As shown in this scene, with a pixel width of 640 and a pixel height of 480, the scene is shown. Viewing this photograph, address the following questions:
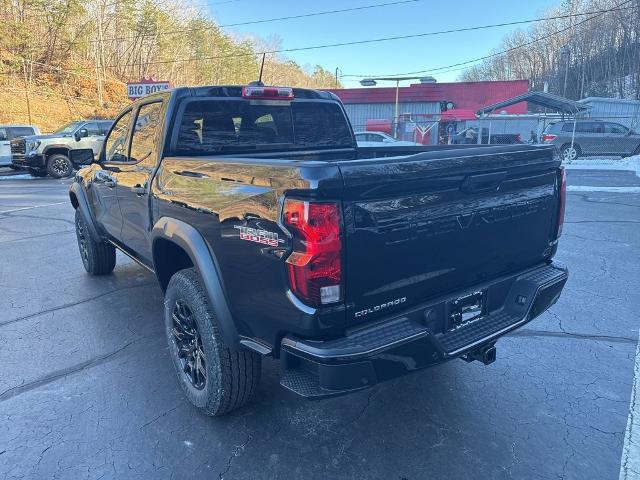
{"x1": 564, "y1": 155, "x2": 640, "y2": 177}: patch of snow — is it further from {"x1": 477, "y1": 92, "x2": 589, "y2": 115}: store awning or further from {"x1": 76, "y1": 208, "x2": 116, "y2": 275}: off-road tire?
{"x1": 76, "y1": 208, "x2": 116, "y2": 275}: off-road tire

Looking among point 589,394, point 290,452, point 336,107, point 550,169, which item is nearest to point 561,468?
point 589,394

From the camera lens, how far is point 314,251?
1.87 meters

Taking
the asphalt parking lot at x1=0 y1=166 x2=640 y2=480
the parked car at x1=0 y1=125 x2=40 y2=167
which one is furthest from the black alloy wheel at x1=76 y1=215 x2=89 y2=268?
the parked car at x1=0 y1=125 x2=40 y2=167

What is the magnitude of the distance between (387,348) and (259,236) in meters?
0.76

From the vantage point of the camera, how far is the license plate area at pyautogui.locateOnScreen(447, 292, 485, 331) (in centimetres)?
234

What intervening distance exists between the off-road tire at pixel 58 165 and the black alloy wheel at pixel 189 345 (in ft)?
52.3

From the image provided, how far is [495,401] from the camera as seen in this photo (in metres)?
2.90

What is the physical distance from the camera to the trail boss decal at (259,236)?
1986 mm

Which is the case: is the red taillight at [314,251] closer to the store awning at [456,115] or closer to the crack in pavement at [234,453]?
the crack in pavement at [234,453]

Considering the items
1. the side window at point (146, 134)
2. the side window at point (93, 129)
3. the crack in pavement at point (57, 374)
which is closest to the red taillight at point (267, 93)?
the side window at point (146, 134)

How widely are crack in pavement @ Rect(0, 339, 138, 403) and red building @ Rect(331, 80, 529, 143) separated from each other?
2845 centimetres

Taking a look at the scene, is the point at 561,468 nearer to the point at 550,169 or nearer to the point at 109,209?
the point at 550,169

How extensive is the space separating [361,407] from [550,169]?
1.90 metres

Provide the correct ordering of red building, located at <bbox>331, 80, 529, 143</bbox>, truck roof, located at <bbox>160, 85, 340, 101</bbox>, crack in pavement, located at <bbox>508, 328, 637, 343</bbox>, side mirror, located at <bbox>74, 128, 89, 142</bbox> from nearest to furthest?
truck roof, located at <bbox>160, 85, 340, 101</bbox> < crack in pavement, located at <bbox>508, 328, 637, 343</bbox> < side mirror, located at <bbox>74, 128, 89, 142</bbox> < red building, located at <bbox>331, 80, 529, 143</bbox>
